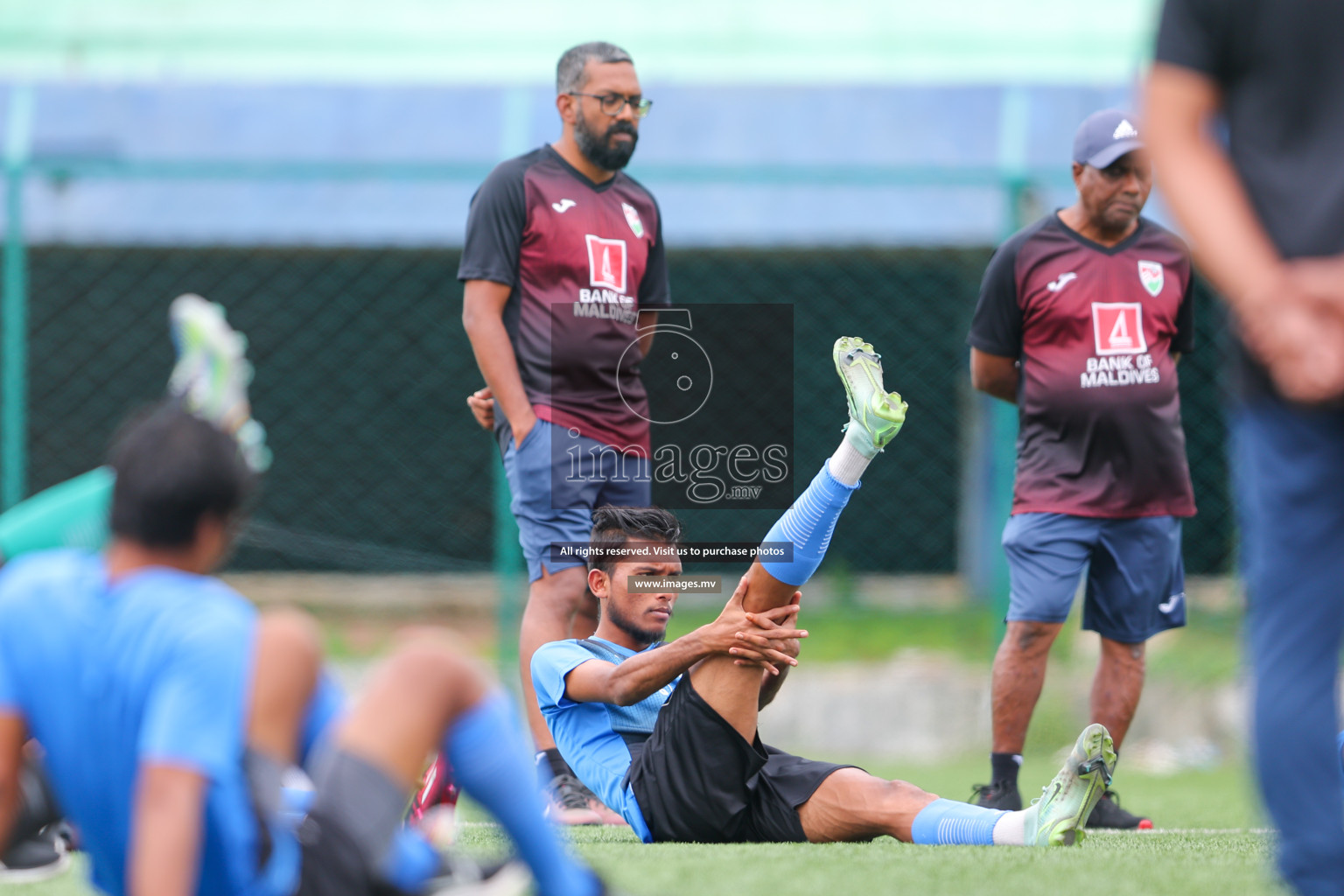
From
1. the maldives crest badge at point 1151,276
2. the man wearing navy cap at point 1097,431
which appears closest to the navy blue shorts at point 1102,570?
the man wearing navy cap at point 1097,431

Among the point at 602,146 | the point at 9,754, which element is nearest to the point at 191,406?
the point at 9,754

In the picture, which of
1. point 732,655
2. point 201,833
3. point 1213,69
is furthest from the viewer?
point 732,655

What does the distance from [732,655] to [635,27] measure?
6.43 meters

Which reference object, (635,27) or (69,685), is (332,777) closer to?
(69,685)

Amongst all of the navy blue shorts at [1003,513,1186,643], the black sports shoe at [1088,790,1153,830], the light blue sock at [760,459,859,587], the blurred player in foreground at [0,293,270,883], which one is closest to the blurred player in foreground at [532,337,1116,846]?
the light blue sock at [760,459,859,587]

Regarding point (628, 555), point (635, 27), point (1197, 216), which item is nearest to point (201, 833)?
point (1197, 216)

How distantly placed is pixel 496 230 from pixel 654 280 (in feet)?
2.16

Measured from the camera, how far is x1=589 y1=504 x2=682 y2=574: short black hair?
3.87m

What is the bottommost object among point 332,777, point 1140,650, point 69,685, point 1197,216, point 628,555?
point 1140,650

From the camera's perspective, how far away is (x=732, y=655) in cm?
323

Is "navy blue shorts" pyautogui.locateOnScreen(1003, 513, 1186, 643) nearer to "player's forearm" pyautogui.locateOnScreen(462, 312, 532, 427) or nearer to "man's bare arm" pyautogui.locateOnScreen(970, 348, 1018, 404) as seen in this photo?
"man's bare arm" pyautogui.locateOnScreen(970, 348, 1018, 404)

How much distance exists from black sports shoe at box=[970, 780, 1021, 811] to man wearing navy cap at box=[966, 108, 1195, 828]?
0.16 m

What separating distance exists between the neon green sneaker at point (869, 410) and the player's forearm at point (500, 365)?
1280mm

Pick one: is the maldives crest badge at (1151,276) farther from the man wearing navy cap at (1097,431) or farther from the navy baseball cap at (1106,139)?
the navy baseball cap at (1106,139)
